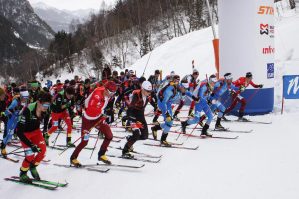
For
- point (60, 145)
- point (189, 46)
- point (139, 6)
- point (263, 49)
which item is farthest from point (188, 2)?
point (60, 145)

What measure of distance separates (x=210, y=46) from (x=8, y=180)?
19.8m

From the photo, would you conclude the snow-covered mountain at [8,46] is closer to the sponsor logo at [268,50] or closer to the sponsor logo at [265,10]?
the sponsor logo at [265,10]

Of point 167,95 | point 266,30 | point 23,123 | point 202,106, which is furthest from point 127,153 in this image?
point 266,30

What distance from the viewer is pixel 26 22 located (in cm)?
14875

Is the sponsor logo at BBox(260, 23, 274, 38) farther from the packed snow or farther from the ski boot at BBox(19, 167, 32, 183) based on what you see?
the ski boot at BBox(19, 167, 32, 183)

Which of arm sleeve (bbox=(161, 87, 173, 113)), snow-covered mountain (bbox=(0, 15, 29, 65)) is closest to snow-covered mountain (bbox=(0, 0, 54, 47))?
snow-covered mountain (bbox=(0, 15, 29, 65))

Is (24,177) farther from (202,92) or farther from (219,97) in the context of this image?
(219,97)

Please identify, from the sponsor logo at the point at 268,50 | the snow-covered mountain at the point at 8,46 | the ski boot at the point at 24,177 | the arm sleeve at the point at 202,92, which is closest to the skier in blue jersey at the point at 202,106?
the arm sleeve at the point at 202,92

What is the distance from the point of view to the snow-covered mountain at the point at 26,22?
142 metres

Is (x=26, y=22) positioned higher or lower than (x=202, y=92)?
higher

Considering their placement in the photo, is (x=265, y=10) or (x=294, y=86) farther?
(x=265, y=10)

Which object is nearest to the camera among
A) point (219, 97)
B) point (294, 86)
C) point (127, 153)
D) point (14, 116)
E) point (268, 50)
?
point (127, 153)

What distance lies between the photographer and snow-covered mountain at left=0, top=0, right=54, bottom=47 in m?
142

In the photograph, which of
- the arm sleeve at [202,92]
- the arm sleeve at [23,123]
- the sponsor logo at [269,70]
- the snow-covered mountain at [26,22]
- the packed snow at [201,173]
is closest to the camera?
the packed snow at [201,173]
